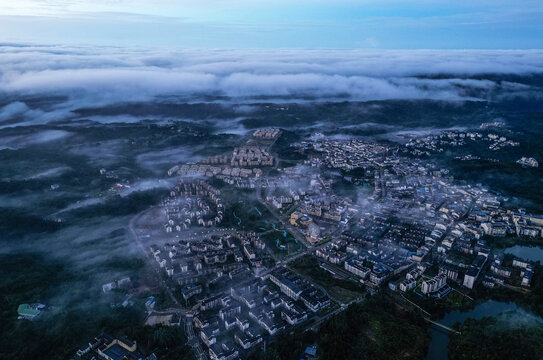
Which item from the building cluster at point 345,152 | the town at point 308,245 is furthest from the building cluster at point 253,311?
the building cluster at point 345,152

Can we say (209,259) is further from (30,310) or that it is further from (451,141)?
(451,141)

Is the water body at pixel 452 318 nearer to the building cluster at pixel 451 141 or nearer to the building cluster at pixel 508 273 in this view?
the building cluster at pixel 508 273

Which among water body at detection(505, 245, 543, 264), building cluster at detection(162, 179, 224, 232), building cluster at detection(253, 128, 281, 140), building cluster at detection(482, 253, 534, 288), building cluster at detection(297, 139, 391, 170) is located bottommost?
building cluster at detection(162, 179, 224, 232)

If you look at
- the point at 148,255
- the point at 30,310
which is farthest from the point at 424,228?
the point at 30,310

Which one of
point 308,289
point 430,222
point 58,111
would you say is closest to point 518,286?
point 430,222

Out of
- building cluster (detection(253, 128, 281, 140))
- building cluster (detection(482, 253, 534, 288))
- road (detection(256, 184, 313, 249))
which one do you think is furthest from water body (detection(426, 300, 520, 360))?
building cluster (detection(253, 128, 281, 140))

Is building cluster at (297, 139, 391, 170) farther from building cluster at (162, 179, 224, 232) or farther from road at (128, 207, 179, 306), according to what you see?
road at (128, 207, 179, 306)
